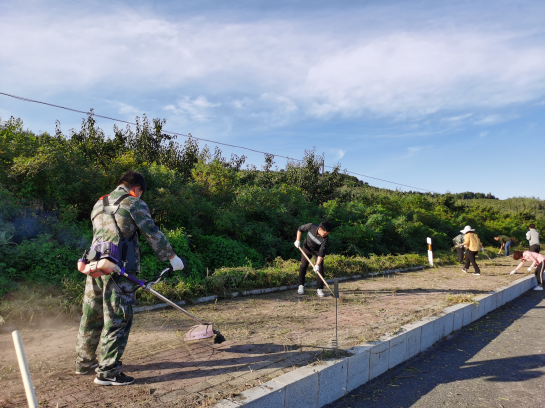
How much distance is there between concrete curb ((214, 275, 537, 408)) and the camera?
9.93 ft

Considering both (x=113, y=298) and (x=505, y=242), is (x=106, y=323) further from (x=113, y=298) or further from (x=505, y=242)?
(x=505, y=242)

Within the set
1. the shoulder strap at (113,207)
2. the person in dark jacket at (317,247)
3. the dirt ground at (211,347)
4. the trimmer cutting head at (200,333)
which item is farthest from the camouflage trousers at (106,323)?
the person in dark jacket at (317,247)

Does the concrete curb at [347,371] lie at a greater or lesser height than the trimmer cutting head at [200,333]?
lesser

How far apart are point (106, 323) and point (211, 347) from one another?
141 centimetres

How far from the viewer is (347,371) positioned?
3807 millimetres

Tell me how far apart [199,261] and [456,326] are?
5.64 metres

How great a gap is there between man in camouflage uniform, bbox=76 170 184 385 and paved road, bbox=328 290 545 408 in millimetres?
2136

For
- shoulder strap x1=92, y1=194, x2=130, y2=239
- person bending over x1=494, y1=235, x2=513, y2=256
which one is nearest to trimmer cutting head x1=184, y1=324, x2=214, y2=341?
shoulder strap x1=92, y1=194, x2=130, y2=239

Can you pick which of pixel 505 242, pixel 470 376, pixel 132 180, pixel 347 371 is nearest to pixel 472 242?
pixel 470 376

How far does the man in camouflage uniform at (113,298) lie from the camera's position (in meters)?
3.28

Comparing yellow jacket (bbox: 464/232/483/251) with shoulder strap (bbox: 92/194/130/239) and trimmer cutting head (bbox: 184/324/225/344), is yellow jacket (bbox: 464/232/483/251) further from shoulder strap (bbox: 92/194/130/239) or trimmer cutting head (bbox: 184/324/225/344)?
shoulder strap (bbox: 92/194/130/239)

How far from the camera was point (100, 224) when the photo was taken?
3.58 meters

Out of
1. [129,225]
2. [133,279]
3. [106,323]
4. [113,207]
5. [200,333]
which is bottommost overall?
[200,333]

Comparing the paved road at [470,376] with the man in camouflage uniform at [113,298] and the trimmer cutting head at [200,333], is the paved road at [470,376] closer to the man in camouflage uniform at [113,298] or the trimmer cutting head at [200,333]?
the trimmer cutting head at [200,333]
